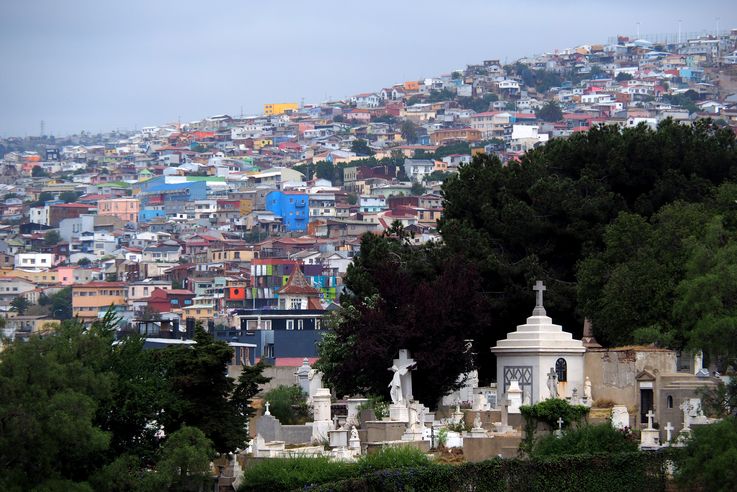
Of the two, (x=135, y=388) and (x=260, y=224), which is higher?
(x=260, y=224)

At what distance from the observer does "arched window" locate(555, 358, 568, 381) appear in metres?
41.4

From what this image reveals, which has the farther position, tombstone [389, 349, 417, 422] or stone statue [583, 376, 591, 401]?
tombstone [389, 349, 417, 422]

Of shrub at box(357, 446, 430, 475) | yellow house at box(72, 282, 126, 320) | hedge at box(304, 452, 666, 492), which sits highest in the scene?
yellow house at box(72, 282, 126, 320)

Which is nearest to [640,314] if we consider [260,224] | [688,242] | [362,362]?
[688,242]

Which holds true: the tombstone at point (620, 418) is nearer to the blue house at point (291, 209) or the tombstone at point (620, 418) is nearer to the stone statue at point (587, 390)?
the stone statue at point (587, 390)

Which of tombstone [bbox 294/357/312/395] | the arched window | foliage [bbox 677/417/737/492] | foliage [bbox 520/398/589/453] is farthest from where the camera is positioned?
tombstone [bbox 294/357/312/395]

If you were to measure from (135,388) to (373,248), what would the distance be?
1606cm

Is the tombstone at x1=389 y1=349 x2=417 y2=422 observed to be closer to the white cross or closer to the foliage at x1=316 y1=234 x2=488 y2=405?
the foliage at x1=316 y1=234 x2=488 y2=405

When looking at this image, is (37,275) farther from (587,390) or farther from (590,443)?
(590,443)

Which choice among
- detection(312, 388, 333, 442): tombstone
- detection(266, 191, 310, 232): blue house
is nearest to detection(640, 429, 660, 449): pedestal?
detection(312, 388, 333, 442): tombstone

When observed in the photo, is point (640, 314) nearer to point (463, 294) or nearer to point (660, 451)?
point (463, 294)

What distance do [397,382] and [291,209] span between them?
145m

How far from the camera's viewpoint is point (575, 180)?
52.3m

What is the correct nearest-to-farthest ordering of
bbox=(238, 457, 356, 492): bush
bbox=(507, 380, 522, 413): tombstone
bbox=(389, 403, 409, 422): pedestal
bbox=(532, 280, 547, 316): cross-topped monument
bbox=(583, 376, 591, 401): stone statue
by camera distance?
bbox=(238, 457, 356, 492): bush → bbox=(389, 403, 409, 422): pedestal → bbox=(507, 380, 522, 413): tombstone → bbox=(583, 376, 591, 401): stone statue → bbox=(532, 280, 547, 316): cross-topped monument
